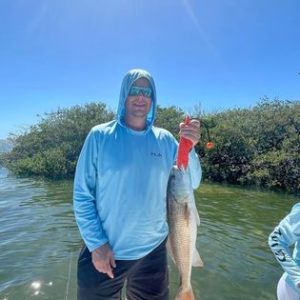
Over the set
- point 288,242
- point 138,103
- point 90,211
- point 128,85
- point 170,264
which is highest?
point 128,85

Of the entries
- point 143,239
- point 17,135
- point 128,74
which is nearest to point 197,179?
point 143,239

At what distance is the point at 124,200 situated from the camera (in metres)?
2.54

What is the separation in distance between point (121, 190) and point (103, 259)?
1.65 ft

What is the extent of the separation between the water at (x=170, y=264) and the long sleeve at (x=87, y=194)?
10.1ft

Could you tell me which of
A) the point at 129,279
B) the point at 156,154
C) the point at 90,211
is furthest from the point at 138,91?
the point at 129,279

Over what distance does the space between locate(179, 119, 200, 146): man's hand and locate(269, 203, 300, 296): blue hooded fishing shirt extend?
1.00m

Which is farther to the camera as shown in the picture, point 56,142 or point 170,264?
point 56,142

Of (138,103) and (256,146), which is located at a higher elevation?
(256,146)

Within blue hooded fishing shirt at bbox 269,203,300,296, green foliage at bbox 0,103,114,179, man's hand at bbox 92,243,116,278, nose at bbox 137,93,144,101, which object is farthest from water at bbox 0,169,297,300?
green foliage at bbox 0,103,114,179

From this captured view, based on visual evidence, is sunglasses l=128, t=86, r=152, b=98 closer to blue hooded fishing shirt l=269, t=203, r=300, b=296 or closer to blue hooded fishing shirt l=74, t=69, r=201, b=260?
blue hooded fishing shirt l=74, t=69, r=201, b=260

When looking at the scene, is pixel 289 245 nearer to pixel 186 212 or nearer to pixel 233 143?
pixel 186 212

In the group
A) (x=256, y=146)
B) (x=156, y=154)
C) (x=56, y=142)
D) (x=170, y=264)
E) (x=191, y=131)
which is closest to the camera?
(x=191, y=131)

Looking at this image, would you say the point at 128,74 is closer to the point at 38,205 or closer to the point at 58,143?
the point at 38,205

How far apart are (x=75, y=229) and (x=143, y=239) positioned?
265 inches
